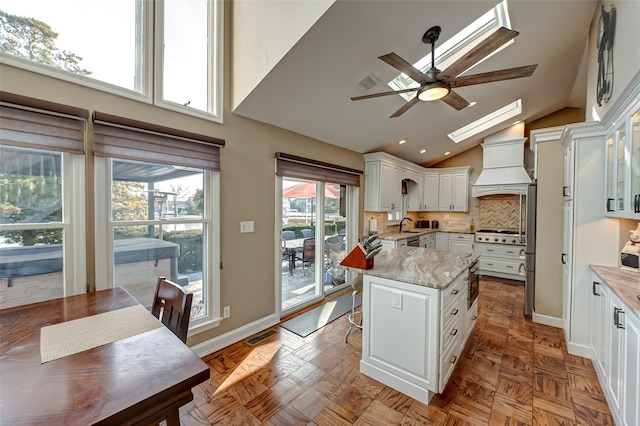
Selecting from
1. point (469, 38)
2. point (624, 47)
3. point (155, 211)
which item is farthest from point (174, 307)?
point (469, 38)

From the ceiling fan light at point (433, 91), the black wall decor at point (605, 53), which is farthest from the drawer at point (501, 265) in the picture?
the ceiling fan light at point (433, 91)

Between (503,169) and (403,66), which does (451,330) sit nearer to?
(403,66)

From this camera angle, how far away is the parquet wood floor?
1.79 meters

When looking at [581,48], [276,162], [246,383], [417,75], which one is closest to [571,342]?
[417,75]

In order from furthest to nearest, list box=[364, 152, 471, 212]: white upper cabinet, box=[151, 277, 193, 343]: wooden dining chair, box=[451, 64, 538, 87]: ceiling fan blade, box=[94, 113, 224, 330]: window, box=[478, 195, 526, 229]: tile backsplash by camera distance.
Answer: box=[478, 195, 526, 229]: tile backsplash
box=[364, 152, 471, 212]: white upper cabinet
box=[94, 113, 224, 330]: window
box=[451, 64, 538, 87]: ceiling fan blade
box=[151, 277, 193, 343]: wooden dining chair

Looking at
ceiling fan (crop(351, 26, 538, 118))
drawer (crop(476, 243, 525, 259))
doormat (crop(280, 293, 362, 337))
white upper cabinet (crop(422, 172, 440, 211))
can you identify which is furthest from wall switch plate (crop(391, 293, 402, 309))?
white upper cabinet (crop(422, 172, 440, 211))

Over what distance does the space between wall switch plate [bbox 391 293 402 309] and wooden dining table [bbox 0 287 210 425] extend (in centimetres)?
148

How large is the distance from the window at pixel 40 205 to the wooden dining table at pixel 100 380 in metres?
0.67

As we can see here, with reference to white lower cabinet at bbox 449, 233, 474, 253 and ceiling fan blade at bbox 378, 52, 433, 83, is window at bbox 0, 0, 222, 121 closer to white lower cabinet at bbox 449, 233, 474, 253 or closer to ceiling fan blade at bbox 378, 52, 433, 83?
Result: ceiling fan blade at bbox 378, 52, 433, 83

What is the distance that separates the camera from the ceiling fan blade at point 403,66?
1.76m

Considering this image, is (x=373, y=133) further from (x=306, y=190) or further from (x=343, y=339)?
(x=343, y=339)

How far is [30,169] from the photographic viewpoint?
171 cm

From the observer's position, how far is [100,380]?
0.88 meters

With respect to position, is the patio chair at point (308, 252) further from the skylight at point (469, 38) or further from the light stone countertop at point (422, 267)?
the skylight at point (469, 38)
